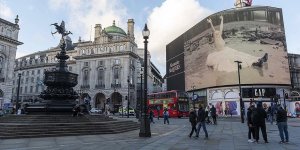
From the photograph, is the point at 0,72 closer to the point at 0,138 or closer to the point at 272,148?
the point at 0,138

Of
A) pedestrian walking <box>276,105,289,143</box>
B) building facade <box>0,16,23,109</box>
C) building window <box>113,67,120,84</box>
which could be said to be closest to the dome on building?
building window <box>113,67,120,84</box>

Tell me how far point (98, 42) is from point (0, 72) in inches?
1112

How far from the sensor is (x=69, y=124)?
16.3 m

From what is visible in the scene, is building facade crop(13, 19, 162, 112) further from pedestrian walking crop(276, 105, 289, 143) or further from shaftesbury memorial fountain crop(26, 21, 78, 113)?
pedestrian walking crop(276, 105, 289, 143)

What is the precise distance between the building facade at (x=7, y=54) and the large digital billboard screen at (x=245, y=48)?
43.3m

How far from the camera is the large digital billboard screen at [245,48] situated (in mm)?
53500

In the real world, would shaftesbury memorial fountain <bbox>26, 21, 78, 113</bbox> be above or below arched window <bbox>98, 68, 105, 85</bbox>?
below

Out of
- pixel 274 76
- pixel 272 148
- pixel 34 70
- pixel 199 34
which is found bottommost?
pixel 272 148

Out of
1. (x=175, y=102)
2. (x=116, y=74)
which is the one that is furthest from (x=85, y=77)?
(x=175, y=102)

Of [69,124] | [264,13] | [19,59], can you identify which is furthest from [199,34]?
[19,59]

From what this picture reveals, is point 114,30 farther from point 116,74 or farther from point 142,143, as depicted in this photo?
point 142,143

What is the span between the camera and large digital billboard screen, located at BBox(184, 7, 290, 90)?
53500 millimetres

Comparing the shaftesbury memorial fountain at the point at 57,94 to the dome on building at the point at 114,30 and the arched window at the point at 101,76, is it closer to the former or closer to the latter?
the arched window at the point at 101,76

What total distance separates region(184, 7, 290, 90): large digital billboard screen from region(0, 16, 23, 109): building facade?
43.3 metres
